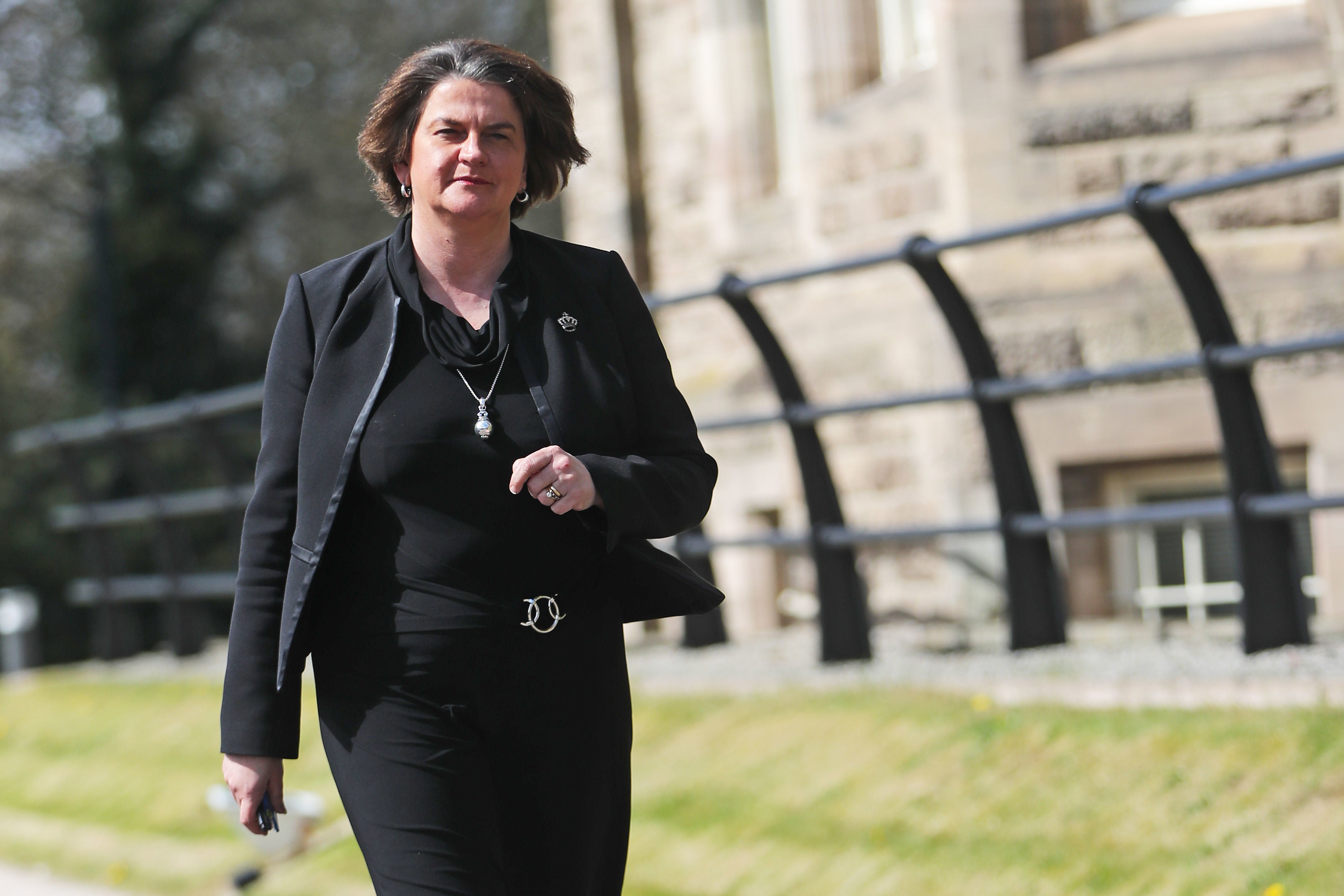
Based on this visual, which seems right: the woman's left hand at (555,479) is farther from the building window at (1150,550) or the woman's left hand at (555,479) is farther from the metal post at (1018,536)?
the building window at (1150,550)

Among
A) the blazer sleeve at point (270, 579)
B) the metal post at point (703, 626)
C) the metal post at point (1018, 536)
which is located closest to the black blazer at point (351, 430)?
the blazer sleeve at point (270, 579)

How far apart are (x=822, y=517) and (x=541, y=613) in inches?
137

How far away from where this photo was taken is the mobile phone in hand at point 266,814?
269 cm

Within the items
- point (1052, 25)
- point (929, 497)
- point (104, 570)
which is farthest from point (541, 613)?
point (104, 570)

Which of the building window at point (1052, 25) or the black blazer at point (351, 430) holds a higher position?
the building window at point (1052, 25)

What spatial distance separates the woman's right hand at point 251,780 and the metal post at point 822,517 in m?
3.45

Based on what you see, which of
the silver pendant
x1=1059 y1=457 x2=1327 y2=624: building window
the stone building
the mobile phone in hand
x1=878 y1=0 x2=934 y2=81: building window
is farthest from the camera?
x1=878 y1=0 x2=934 y2=81: building window

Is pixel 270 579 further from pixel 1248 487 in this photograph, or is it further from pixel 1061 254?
pixel 1061 254

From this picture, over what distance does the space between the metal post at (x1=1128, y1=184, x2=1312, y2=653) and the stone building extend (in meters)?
2.25

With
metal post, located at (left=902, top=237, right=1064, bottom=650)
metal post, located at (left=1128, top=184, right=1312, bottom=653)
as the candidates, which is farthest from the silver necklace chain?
metal post, located at (left=902, top=237, right=1064, bottom=650)

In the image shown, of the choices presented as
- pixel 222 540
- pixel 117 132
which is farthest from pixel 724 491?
pixel 117 132

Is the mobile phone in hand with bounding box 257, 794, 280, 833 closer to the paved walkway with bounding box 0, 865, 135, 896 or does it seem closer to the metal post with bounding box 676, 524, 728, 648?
the paved walkway with bounding box 0, 865, 135, 896

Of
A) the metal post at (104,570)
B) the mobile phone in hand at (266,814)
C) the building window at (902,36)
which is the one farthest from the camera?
the metal post at (104,570)

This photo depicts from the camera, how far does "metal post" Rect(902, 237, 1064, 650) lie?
5445 mm
